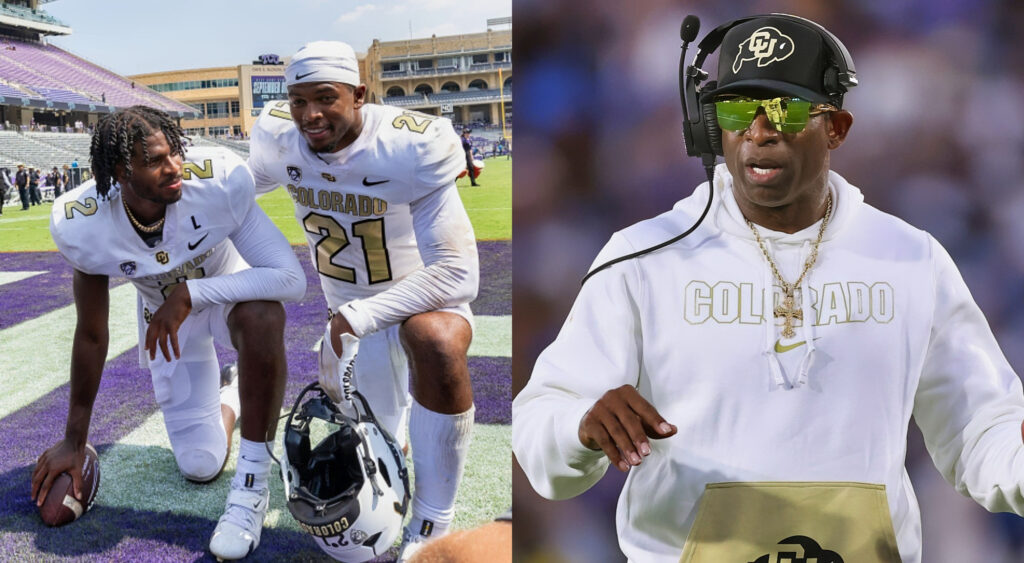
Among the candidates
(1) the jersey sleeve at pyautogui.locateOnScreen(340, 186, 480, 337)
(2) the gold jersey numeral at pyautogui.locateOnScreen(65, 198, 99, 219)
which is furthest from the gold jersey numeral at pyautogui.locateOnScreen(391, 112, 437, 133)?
(2) the gold jersey numeral at pyautogui.locateOnScreen(65, 198, 99, 219)

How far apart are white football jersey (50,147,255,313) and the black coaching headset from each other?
90cm

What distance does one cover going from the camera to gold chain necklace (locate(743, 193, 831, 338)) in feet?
2.87

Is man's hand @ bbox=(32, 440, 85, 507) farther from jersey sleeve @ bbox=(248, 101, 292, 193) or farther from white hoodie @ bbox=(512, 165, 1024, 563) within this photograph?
white hoodie @ bbox=(512, 165, 1024, 563)

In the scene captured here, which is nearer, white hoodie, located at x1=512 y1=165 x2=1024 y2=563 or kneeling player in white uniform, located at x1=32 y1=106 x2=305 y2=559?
white hoodie, located at x1=512 y1=165 x2=1024 y2=563

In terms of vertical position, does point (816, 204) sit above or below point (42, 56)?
below

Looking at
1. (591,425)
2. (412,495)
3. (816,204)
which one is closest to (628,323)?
(591,425)

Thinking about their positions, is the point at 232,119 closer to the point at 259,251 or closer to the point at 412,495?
the point at 259,251

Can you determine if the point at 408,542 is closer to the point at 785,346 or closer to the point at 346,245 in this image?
the point at 346,245

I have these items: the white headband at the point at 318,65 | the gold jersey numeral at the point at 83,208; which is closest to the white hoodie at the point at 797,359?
the white headband at the point at 318,65

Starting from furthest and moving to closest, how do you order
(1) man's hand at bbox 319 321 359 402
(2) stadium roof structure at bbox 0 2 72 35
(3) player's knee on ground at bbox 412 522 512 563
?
1. (2) stadium roof structure at bbox 0 2 72 35
2. (1) man's hand at bbox 319 321 359 402
3. (3) player's knee on ground at bbox 412 522 512 563

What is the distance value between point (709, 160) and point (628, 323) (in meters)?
0.19

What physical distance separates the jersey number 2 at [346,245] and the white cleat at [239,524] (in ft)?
1.44

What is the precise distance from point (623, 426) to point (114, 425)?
157 centimetres

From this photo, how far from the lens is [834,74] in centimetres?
83
